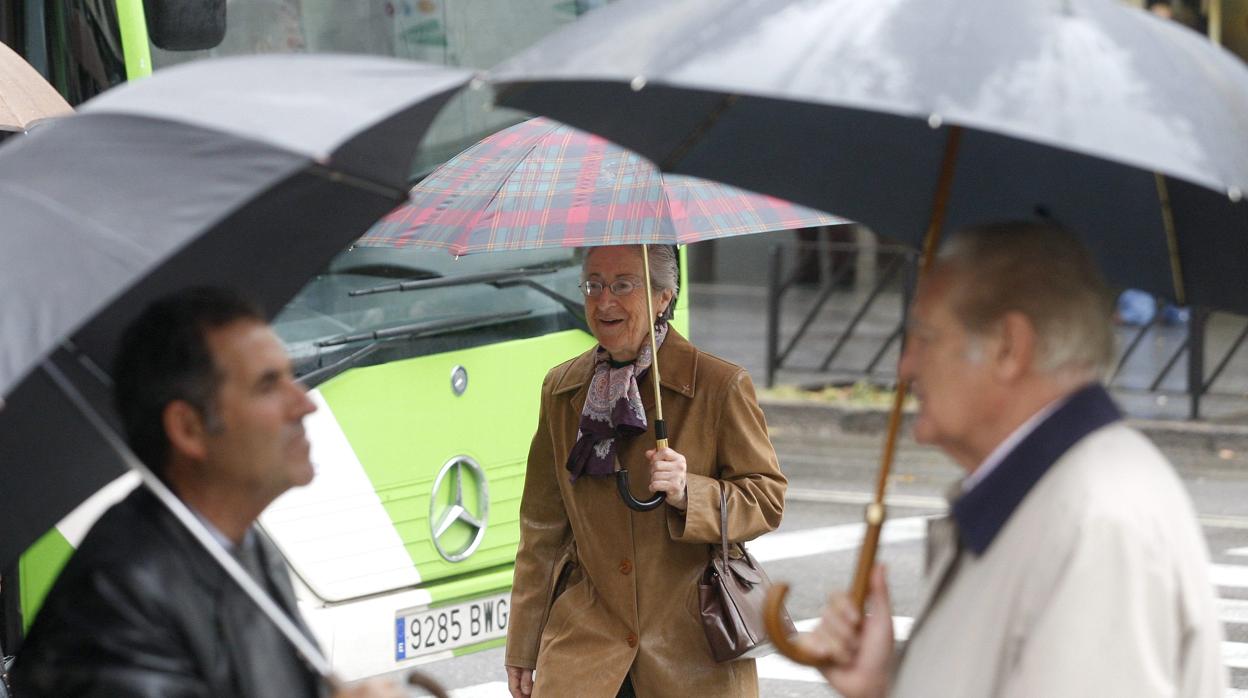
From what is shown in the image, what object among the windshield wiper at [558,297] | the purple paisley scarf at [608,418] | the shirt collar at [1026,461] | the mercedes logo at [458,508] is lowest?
the mercedes logo at [458,508]

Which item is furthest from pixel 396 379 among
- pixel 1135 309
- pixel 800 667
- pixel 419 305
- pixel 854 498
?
pixel 1135 309

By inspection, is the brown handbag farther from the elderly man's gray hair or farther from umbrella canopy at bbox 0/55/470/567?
umbrella canopy at bbox 0/55/470/567

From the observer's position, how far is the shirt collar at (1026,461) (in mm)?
2305

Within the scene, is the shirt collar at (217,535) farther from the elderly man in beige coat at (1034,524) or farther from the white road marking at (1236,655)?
the white road marking at (1236,655)

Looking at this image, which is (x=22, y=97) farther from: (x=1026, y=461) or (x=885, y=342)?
(x=885, y=342)

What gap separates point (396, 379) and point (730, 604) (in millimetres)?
2161

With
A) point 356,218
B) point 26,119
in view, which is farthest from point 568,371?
point 26,119

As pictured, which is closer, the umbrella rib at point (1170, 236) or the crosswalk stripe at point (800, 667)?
the umbrella rib at point (1170, 236)

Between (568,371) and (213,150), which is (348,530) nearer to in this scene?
(568,371)

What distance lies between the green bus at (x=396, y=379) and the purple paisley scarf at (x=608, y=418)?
157 centimetres

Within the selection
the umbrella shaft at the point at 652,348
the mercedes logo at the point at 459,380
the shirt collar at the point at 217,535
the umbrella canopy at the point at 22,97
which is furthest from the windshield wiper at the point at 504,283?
the shirt collar at the point at 217,535

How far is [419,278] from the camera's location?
5.95 m

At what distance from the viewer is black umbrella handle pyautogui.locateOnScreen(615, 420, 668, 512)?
3.94 m

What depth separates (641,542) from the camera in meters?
3.98
